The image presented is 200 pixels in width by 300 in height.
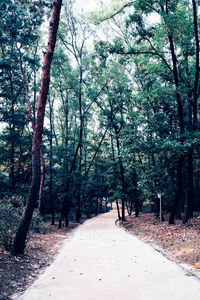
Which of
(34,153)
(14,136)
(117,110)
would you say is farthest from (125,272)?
(117,110)

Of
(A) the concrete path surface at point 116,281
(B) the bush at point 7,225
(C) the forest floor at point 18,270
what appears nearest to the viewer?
(A) the concrete path surface at point 116,281

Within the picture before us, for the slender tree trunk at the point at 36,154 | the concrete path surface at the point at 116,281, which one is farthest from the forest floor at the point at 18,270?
the slender tree trunk at the point at 36,154

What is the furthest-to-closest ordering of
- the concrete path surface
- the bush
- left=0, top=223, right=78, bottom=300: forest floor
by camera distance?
A: the bush < left=0, top=223, right=78, bottom=300: forest floor < the concrete path surface

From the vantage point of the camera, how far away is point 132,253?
25.4 feet

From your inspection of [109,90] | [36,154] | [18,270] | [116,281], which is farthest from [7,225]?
[109,90]

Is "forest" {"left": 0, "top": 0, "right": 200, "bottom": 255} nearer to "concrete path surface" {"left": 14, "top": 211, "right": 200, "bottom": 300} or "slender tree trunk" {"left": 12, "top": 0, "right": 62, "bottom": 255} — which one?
"slender tree trunk" {"left": 12, "top": 0, "right": 62, "bottom": 255}

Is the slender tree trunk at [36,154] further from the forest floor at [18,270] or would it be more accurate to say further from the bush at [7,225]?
the forest floor at [18,270]

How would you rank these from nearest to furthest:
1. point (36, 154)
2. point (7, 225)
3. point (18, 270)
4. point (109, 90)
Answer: point (18, 270)
point (7, 225)
point (36, 154)
point (109, 90)

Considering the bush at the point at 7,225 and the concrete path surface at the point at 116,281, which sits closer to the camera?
the concrete path surface at the point at 116,281

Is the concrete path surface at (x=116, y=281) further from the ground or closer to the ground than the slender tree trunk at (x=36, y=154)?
closer to the ground

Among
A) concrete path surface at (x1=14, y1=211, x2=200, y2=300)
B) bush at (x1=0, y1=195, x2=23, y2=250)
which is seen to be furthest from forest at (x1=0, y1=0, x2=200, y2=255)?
concrete path surface at (x1=14, y1=211, x2=200, y2=300)

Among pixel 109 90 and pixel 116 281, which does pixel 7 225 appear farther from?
pixel 109 90

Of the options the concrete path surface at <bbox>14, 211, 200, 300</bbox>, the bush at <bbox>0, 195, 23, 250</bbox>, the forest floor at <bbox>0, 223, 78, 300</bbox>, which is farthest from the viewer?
the bush at <bbox>0, 195, 23, 250</bbox>

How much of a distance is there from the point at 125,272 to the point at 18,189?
12328mm
